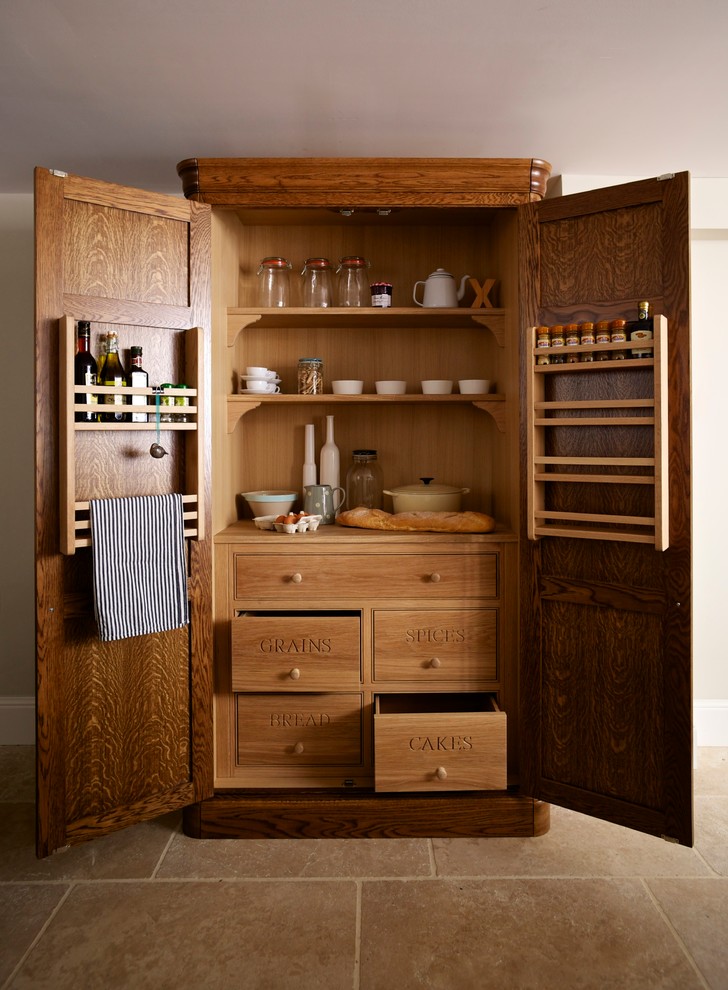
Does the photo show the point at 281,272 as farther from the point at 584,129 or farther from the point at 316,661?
the point at 316,661

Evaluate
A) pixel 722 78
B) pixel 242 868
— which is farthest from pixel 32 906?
pixel 722 78

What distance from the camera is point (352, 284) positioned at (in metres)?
2.67

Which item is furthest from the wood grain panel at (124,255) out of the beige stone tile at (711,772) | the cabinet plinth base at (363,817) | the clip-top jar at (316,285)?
the beige stone tile at (711,772)

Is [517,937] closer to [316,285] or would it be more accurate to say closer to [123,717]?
[123,717]

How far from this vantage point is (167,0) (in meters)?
1.72

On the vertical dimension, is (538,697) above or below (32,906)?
above

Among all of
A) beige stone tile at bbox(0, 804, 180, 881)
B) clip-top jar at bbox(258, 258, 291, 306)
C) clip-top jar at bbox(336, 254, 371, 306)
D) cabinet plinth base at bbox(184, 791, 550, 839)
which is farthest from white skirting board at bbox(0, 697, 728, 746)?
clip-top jar at bbox(336, 254, 371, 306)

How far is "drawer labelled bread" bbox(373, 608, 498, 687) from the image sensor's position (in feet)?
7.77

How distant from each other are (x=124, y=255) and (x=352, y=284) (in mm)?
876

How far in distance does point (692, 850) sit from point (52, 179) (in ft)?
9.29

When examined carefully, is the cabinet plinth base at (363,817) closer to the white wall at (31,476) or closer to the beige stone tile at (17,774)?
the beige stone tile at (17,774)

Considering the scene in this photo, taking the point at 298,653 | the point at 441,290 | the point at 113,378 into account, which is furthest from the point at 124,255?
the point at 298,653

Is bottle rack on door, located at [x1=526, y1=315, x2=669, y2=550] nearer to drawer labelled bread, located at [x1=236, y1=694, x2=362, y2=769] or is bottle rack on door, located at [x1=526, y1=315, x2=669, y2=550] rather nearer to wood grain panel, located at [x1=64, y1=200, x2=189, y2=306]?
drawer labelled bread, located at [x1=236, y1=694, x2=362, y2=769]

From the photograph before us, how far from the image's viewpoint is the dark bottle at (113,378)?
206cm
